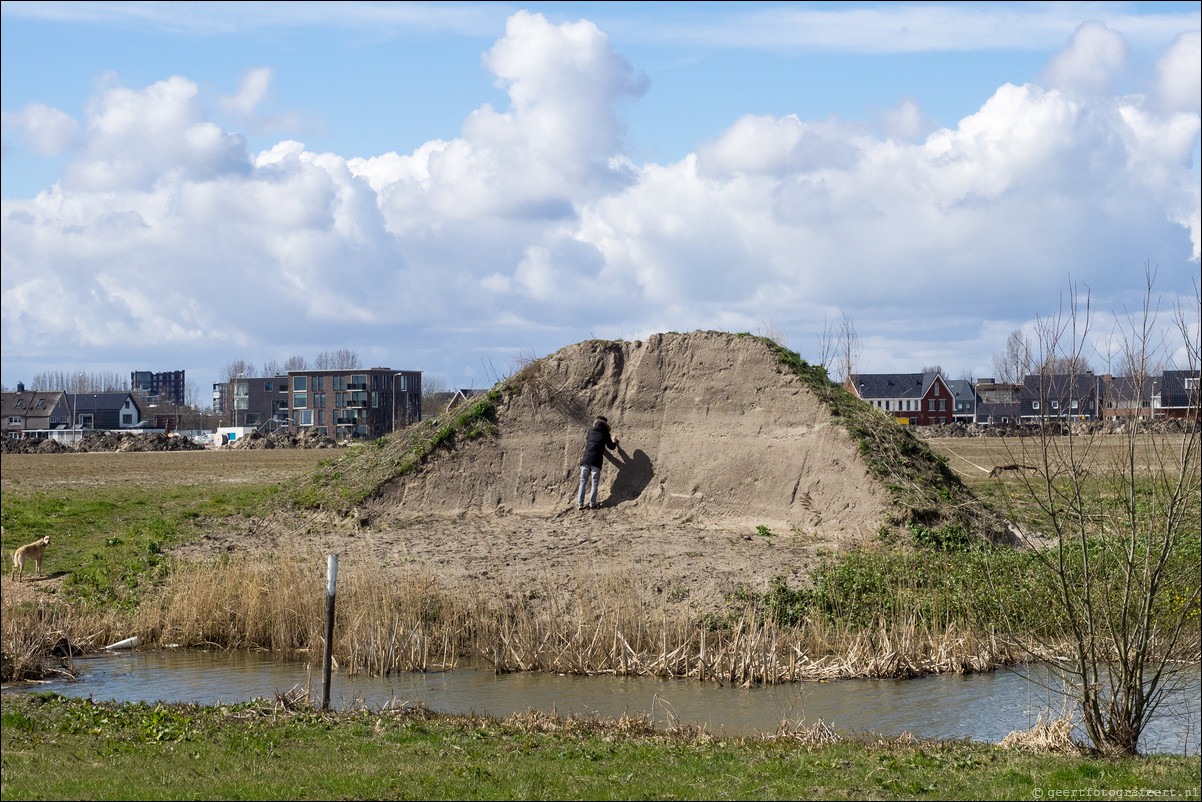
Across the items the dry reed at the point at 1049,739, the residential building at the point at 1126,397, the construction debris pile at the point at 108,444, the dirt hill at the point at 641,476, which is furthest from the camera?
the construction debris pile at the point at 108,444

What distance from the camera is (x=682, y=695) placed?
1326 cm

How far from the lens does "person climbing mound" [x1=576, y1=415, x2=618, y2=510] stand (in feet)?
80.8

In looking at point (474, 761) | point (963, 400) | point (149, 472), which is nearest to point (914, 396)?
point (963, 400)

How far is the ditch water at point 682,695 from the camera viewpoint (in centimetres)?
1191

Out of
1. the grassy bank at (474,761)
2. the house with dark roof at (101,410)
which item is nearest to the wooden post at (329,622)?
the grassy bank at (474,761)

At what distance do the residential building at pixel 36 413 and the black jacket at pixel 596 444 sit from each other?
120200 mm

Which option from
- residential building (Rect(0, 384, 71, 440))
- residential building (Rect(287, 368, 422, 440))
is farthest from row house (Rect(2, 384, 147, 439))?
residential building (Rect(287, 368, 422, 440))

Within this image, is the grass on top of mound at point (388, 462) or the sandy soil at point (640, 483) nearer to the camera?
the sandy soil at point (640, 483)

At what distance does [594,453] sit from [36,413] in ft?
408

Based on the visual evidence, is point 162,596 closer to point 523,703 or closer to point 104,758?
point 523,703

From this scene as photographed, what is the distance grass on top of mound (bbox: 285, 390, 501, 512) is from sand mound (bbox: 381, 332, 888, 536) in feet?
0.85

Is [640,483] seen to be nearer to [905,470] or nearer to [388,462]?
[905,470]

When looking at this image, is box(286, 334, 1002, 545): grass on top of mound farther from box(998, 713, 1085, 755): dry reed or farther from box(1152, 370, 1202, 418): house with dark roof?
box(998, 713, 1085, 755): dry reed

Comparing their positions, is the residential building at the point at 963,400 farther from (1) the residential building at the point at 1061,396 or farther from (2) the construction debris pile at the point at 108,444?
(1) the residential building at the point at 1061,396
